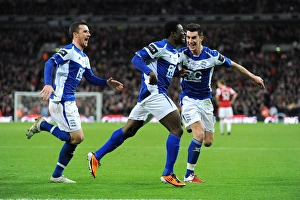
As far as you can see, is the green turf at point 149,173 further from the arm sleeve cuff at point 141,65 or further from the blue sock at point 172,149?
the arm sleeve cuff at point 141,65

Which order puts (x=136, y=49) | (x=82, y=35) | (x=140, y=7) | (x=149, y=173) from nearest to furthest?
(x=82, y=35) → (x=149, y=173) → (x=136, y=49) → (x=140, y=7)

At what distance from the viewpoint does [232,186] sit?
8.19 m

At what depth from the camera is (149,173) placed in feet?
32.9

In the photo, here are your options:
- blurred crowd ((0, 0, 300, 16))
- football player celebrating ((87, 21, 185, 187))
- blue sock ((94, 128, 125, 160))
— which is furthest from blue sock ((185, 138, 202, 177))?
blurred crowd ((0, 0, 300, 16))

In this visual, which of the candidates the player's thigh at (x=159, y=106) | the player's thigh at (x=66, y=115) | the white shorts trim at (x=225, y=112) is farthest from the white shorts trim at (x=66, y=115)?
the white shorts trim at (x=225, y=112)

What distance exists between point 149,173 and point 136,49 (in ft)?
119

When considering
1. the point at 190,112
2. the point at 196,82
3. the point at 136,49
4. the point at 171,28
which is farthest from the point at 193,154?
the point at 136,49

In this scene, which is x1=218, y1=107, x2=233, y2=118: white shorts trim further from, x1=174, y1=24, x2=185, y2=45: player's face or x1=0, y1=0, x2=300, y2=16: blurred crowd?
x1=0, y1=0, x2=300, y2=16: blurred crowd

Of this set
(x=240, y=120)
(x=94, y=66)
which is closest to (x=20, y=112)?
(x=94, y=66)

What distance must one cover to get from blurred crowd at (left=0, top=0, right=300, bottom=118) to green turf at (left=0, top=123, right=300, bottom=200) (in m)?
20.6

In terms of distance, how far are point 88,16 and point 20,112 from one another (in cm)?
1775

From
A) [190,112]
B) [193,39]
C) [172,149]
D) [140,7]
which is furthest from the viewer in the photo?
[140,7]

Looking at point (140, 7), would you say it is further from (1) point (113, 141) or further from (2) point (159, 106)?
(2) point (159, 106)

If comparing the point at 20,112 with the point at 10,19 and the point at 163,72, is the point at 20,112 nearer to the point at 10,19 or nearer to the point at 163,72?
the point at 10,19
